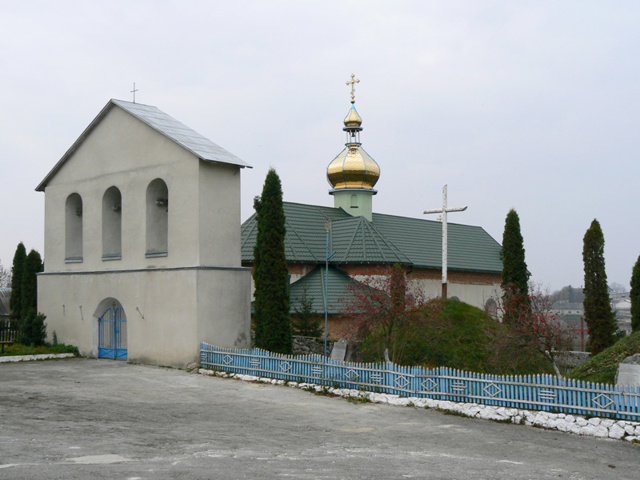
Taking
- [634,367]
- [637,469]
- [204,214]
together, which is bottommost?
[637,469]

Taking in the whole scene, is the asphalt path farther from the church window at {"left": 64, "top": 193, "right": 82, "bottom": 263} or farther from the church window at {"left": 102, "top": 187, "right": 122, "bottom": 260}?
the church window at {"left": 64, "top": 193, "right": 82, "bottom": 263}

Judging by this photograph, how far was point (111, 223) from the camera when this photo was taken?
25203mm

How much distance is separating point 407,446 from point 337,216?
1068 inches

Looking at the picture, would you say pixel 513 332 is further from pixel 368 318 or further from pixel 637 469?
pixel 637 469

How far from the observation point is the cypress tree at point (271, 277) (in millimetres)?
21141

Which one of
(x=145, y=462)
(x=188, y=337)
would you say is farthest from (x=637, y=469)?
(x=188, y=337)

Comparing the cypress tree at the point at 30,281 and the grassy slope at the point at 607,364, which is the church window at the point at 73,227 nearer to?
the cypress tree at the point at 30,281

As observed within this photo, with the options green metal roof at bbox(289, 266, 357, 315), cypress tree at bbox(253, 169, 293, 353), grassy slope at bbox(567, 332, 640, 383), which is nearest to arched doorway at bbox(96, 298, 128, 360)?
cypress tree at bbox(253, 169, 293, 353)

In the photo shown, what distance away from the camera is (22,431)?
11.8m

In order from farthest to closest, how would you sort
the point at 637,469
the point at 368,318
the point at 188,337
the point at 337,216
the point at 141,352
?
the point at 337,216
the point at 141,352
the point at 188,337
the point at 368,318
the point at 637,469

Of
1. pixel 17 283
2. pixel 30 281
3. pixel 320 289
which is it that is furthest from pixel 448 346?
pixel 17 283

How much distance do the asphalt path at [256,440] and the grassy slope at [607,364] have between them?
9.66 feet

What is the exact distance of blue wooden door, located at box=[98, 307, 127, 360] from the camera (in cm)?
2412

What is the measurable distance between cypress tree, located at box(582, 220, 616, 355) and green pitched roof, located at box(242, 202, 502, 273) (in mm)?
8416
